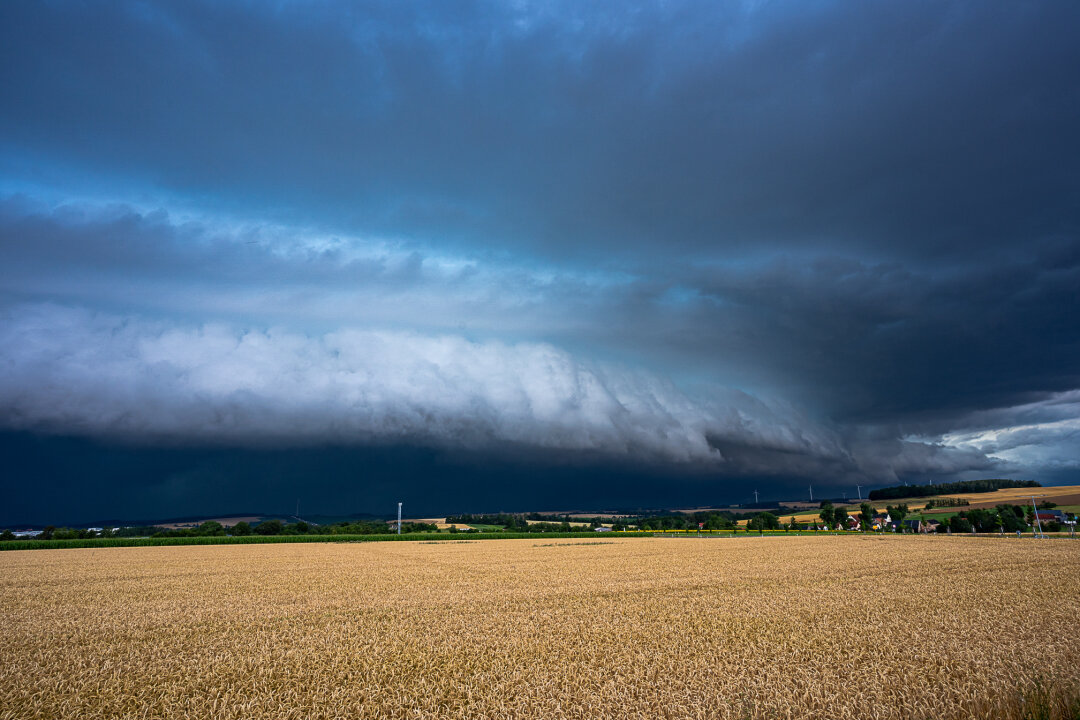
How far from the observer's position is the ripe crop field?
970 cm

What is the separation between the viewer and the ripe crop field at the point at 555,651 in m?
9.70

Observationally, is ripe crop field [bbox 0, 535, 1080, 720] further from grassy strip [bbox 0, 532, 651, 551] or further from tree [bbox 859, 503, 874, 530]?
tree [bbox 859, 503, 874, 530]

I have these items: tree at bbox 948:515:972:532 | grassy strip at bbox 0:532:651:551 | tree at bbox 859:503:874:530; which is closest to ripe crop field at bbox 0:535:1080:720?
grassy strip at bbox 0:532:651:551

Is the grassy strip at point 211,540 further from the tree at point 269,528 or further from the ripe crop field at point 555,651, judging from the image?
the ripe crop field at point 555,651

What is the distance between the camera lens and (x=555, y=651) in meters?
13.1

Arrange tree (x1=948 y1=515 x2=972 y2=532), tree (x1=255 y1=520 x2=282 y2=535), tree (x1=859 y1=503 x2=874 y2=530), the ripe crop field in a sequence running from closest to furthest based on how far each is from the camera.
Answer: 1. the ripe crop field
2. tree (x1=948 y1=515 x2=972 y2=532)
3. tree (x1=255 y1=520 x2=282 y2=535)
4. tree (x1=859 y1=503 x2=874 y2=530)

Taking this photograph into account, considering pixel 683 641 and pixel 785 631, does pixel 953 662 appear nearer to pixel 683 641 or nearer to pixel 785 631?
pixel 785 631

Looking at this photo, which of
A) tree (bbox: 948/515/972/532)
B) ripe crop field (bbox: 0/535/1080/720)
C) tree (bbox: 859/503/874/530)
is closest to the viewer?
ripe crop field (bbox: 0/535/1080/720)

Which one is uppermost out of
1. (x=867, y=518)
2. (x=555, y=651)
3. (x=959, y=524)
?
(x=555, y=651)

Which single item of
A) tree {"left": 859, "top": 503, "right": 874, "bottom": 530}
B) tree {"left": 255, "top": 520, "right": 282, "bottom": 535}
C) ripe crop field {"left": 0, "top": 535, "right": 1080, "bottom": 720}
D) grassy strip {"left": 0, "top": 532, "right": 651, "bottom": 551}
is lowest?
tree {"left": 859, "top": 503, "right": 874, "bottom": 530}

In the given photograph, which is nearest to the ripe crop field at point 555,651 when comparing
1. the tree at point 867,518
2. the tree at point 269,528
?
the tree at point 269,528

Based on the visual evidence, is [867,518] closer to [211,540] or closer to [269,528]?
[269,528]

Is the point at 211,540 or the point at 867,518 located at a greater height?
the point at 211,540

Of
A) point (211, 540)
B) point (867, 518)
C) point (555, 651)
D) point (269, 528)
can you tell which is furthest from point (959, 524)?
point (269, 528)
